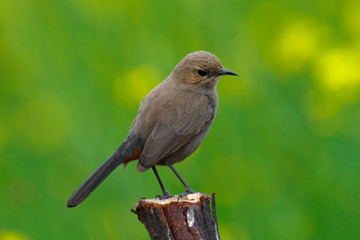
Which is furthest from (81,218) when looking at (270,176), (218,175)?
(270,176)

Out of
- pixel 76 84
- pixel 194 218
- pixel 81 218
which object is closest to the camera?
pixel 194 218

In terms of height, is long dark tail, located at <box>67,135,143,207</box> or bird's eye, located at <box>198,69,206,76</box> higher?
bird's eye, located at <box>198,69,206,76</box>

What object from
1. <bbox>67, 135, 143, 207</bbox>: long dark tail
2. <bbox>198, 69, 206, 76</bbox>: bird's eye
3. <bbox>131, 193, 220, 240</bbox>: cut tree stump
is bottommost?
<bbox>131, 193, 220, 240</bbox>: cut tree stump

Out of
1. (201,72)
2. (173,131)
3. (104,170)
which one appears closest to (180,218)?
(104,170)

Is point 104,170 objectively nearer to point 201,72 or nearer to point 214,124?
point 201,72

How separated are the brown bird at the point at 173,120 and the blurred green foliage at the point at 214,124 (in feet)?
3.66

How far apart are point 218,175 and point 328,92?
1.65 m

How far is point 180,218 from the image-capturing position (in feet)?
12.5

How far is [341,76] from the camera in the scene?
7.12 meters

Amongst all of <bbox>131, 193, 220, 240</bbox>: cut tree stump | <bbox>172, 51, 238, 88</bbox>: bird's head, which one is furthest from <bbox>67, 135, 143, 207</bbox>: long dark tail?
<bbox>172, 51, 238, 88</bbox>: bird's head

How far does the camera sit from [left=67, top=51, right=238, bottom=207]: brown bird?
4.43m

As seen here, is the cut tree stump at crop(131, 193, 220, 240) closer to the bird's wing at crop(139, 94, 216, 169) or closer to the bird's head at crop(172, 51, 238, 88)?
the bird's wing at crop(139, 94, 216, 169)

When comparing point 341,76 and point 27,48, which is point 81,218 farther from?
point 341,76

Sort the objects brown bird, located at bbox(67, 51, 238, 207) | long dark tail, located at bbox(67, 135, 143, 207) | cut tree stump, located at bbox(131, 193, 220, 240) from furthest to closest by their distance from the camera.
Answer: brown bird, located at bbox(67, 51, 238, 207) < long dark tail, located at bbox(67, 135, 143, 207) < cut tree stump, located at bbox(131, 193, 220, 240)
